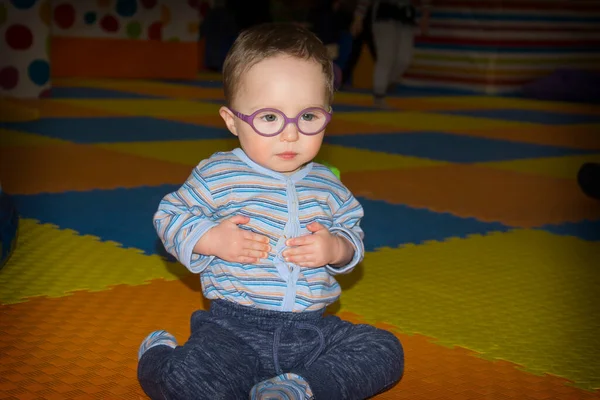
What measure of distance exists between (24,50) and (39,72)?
0.73ft

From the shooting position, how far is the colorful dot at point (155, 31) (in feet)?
35.9

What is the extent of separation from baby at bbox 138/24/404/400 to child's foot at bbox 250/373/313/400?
0.18 ft

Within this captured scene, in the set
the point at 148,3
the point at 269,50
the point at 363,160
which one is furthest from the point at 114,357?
the point at 148,3

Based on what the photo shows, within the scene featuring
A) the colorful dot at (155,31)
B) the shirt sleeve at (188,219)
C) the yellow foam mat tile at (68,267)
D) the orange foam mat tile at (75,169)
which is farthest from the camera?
the colorful dot at (155,31)

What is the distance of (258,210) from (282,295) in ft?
0.59

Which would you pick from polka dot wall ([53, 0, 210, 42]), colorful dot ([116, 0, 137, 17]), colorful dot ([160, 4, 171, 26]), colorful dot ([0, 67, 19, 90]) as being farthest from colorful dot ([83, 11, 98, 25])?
colorful dot ([0, 67, 19, 90])

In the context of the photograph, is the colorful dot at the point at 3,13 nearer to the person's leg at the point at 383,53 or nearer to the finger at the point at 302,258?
the person's leg at the point at 383,53

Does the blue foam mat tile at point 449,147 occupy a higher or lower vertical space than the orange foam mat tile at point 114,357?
lower

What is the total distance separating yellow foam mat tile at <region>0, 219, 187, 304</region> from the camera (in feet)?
7.91

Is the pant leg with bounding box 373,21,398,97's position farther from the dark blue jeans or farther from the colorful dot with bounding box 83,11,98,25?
the dark blue jeans

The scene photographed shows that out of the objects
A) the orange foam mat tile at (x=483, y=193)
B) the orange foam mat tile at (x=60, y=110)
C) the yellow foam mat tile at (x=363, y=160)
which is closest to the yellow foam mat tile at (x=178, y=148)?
the yellow foam mat tile at (x=363, y=160)

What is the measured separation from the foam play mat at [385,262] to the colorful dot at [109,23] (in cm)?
477

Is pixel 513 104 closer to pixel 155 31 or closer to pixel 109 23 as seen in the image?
pixel 155 31

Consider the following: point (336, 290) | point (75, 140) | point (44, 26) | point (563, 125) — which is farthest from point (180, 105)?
point (336, 290)
